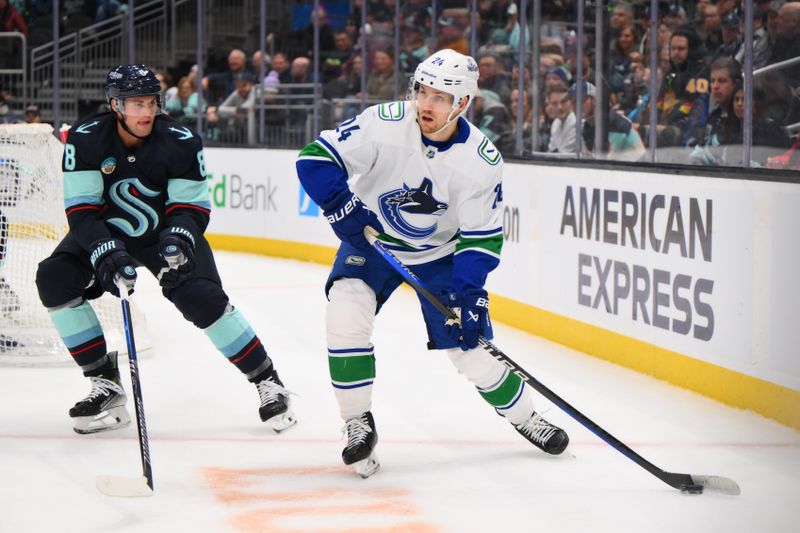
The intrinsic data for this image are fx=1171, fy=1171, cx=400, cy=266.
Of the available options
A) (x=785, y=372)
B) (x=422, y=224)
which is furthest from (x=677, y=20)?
(x=422, y=224)

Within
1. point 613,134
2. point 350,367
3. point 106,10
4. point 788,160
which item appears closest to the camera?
point 350,367

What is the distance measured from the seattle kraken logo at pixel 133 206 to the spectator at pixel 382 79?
4181mm

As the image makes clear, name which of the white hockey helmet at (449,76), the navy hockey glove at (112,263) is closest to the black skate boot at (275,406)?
the navy hockey glove at (112,263)

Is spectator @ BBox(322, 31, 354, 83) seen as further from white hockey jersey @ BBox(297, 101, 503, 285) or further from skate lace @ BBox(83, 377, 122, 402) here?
white hockey jersey @ BBox(297, 101, 503, 285)

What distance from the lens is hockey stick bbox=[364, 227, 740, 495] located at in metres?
2.88

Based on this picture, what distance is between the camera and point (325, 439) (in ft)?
11.2

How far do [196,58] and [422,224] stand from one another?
6.33 metres

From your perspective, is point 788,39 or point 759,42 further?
point 759,42

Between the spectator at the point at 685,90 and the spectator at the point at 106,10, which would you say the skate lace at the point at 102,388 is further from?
the spectator at the point at 106,10

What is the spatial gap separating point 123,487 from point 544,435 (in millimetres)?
1144

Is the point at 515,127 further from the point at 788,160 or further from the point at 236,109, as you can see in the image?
the point at 236,109

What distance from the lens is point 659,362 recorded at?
4250mm

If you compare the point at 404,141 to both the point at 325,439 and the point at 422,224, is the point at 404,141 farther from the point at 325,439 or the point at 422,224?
the point at 325,439

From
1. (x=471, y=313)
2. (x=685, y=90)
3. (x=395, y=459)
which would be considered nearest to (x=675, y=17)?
(x=685, y=90)
